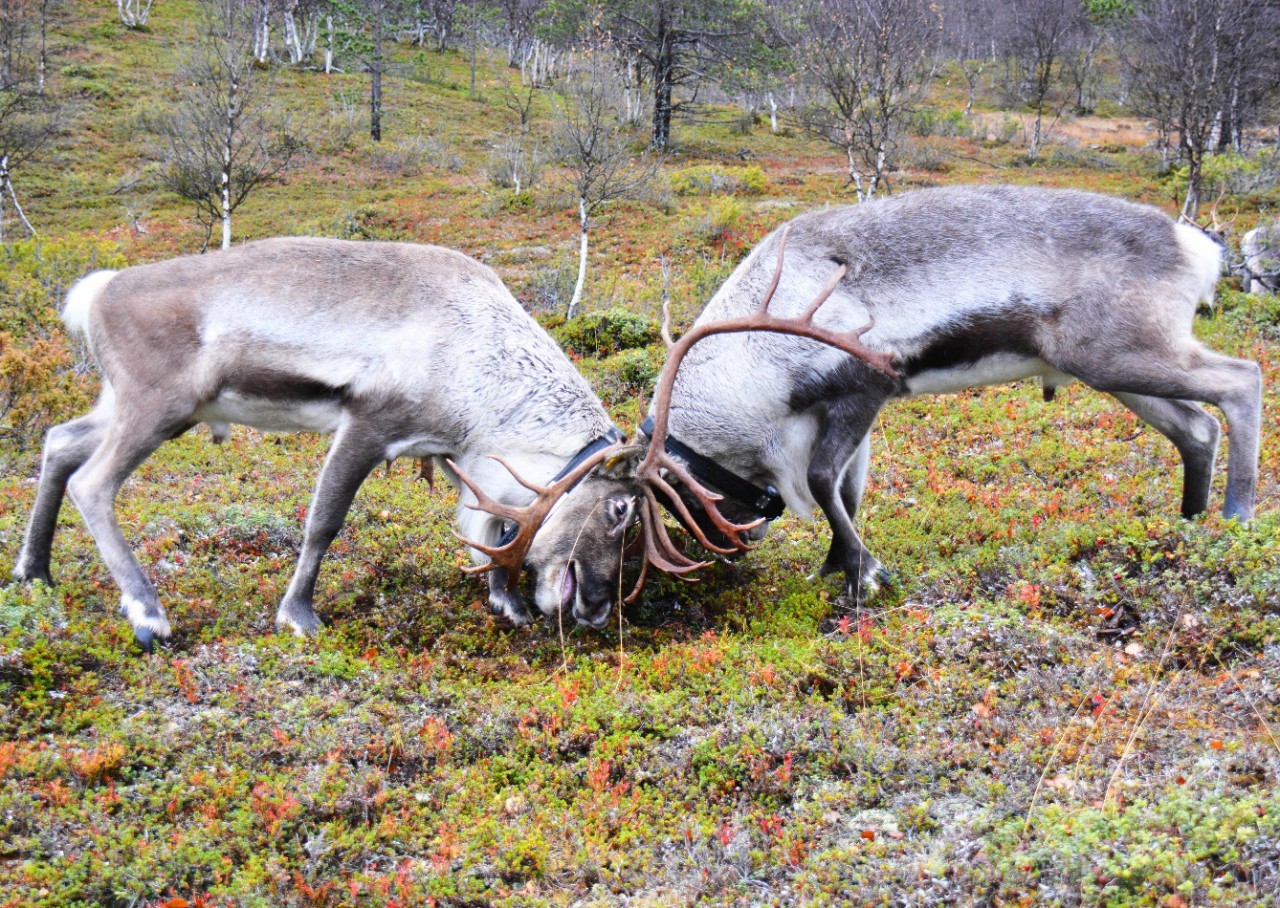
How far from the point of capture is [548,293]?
17.9 metres

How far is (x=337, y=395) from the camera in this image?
564cm

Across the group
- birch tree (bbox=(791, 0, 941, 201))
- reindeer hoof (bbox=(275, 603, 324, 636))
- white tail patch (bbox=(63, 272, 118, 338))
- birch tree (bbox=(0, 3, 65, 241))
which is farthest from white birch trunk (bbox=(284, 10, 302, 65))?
reindeer hoof (bbox=(275, 603, 324, 636))

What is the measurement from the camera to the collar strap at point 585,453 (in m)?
5.71

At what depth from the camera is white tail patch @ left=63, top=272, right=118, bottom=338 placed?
555cm

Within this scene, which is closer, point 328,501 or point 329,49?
point 328,501

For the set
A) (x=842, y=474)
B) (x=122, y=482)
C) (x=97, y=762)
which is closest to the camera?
(x=97, y=762)

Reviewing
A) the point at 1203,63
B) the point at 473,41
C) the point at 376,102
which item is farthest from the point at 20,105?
→ the point at 1203,63

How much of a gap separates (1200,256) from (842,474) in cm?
246

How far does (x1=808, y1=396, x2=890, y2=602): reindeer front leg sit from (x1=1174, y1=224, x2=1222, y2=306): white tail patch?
200cm

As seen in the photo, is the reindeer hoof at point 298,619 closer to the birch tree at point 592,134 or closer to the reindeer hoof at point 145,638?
the reindeer hoof at point 145,638

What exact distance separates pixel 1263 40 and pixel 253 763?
33.6 meters

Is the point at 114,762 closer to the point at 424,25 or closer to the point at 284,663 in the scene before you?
the point at 284,663

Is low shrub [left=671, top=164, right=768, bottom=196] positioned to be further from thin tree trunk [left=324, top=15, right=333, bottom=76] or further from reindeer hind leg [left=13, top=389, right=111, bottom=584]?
reindeer hind leg [left=13, top=389, right=111, bottom=584]

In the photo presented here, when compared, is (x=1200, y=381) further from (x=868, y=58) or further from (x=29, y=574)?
(x=868, y=58)
